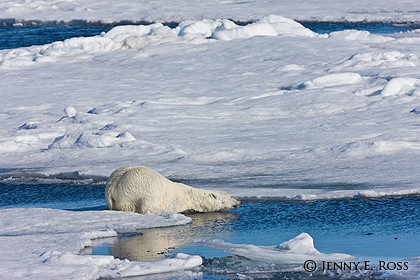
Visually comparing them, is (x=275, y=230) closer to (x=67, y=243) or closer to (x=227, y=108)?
(x=67, y=243)

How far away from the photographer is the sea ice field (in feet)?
23.3

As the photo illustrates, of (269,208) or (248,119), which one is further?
(248,119)

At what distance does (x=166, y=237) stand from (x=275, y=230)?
0.96 meters

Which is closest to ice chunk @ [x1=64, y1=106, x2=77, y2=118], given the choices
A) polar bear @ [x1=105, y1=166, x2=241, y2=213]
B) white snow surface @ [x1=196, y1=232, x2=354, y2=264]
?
polar bear @ [x1=105, y1=166, x2=241, y2=213]

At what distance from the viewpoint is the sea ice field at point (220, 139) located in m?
7.09

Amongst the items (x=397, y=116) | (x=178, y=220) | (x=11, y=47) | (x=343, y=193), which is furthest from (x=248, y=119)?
(x=11, y=47)

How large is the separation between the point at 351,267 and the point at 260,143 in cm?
517

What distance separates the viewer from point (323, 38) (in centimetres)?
1861

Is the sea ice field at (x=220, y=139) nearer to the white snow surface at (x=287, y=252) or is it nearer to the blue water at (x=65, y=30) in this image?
the white snow surface at (x=287, y=252)

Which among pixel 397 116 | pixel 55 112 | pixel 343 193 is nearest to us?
pixel 343 193

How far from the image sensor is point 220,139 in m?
11.8

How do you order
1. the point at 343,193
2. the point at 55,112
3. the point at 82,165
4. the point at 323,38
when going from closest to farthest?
the point at 343,193, the point at 82,165, the point at 55,112, the point at 323,38

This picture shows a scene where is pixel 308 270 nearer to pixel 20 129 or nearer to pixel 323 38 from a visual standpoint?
pixel 20 129

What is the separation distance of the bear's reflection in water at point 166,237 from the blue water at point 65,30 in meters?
14.4
